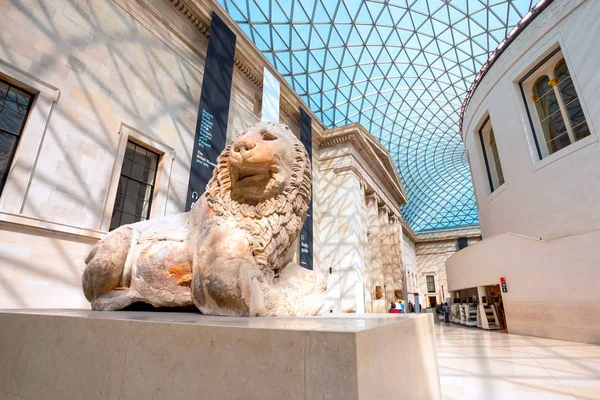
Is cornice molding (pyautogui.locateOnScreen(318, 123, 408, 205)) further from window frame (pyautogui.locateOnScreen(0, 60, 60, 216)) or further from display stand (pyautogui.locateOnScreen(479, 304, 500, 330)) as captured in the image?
window frame (pyautogui.locateOnScreen(0, 60, 60, 216))

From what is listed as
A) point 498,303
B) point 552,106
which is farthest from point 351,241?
point 552,106

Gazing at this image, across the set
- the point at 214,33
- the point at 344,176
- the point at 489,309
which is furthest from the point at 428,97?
the point at 214,33

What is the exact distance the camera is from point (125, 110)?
9188 millimetres

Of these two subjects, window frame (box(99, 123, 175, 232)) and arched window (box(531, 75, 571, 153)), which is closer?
window frame (box(99, 123, 175, 232))

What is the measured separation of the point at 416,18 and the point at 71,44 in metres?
21.9

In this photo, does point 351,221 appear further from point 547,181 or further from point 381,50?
point 381,50

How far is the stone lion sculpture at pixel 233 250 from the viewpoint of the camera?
2.50 metres

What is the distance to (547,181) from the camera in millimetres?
12453

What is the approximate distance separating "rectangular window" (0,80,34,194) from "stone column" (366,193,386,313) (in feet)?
66.0

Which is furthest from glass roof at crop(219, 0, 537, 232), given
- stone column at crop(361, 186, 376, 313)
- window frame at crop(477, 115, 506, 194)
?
stone column at crop(361, 186, 376, 313)

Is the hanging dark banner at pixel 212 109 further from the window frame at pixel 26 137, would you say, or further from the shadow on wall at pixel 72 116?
the window frame at pixel 26 137

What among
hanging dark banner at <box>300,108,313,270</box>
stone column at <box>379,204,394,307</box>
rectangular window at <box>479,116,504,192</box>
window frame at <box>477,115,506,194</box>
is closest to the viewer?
hanging dark banner at <box>300,108,313,270</box>

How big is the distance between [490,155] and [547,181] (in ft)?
21.1

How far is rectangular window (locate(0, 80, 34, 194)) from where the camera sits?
6.83 meters
